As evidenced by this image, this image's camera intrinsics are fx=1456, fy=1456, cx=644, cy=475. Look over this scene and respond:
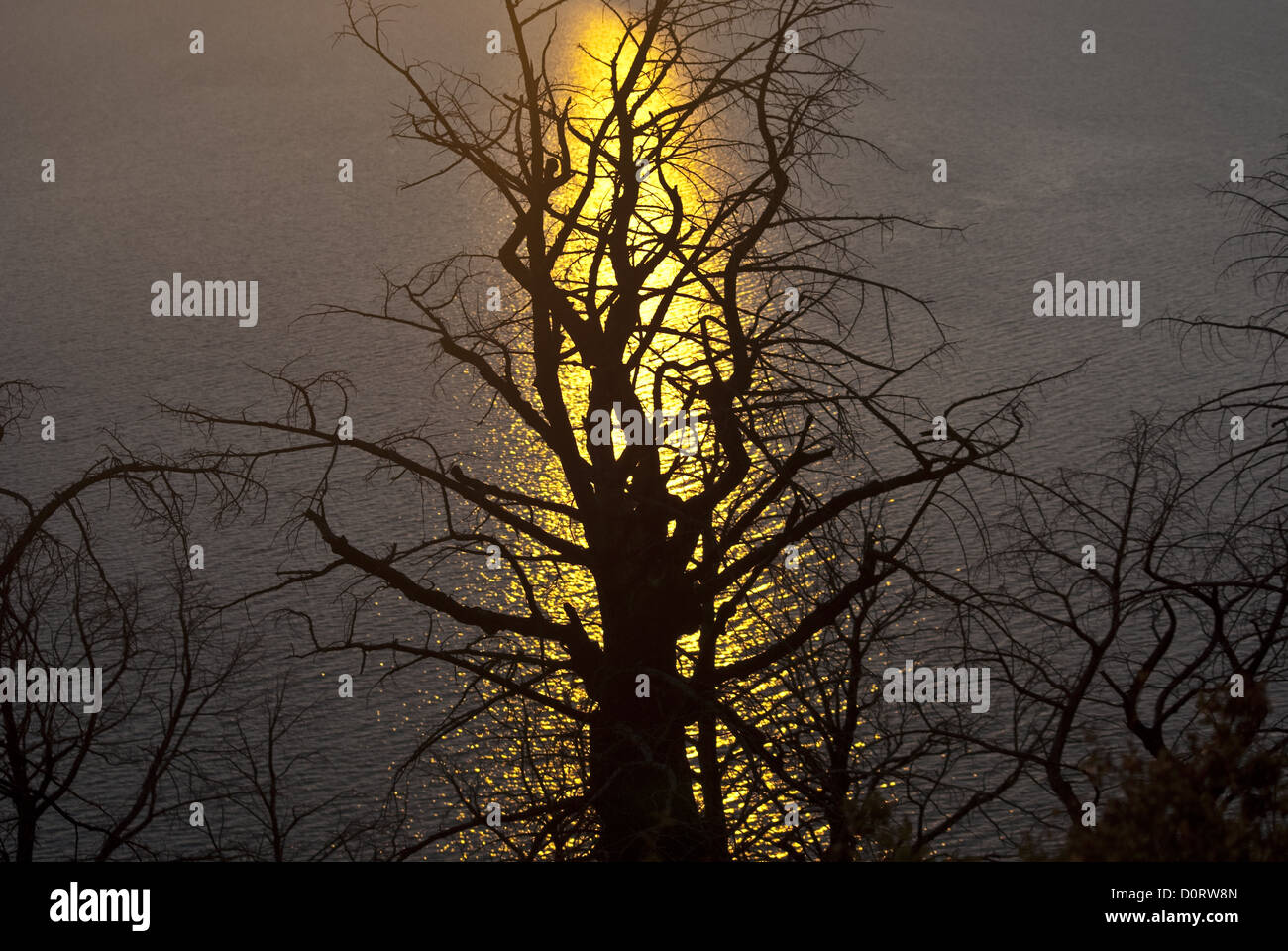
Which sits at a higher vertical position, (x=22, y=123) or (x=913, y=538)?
(x=22, y=123)

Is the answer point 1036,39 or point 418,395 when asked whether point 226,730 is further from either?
point 1036,39

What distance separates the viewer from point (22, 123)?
50344 millimetres

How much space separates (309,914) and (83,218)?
42654mm

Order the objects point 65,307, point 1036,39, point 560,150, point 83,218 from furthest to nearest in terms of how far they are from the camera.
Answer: point 1036,39 < point 83,218 < point 65,307 < point 560,150

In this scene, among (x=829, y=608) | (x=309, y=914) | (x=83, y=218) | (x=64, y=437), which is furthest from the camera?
(x=83, y=218)

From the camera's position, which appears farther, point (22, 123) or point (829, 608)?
point (22, 123)

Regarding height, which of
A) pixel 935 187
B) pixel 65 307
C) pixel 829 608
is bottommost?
pixel 829 608

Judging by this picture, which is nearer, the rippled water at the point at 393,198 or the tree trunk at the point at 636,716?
the tree trunk at the point at 636,716

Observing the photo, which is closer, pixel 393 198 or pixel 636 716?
pixel 636 716

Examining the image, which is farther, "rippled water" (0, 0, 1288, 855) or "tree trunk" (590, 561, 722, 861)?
"rippled water" (0, 0, 1288, 855)

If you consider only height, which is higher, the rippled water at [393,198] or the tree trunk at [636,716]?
the rippled water at [393,198]

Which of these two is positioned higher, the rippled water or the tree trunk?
the rippled water

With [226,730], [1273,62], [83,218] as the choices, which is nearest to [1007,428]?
[226,730]

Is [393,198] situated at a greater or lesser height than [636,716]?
greater
